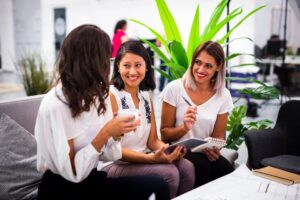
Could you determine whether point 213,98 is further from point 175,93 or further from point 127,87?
point 127,87

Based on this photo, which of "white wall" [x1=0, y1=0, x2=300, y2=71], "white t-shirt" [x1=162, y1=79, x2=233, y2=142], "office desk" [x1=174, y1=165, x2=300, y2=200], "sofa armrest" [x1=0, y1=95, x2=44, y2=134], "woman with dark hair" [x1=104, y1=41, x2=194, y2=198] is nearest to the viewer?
"office desk" [x1=174, y1=165, x2=300, y2=200]

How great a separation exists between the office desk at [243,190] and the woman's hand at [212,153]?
1.08 feet

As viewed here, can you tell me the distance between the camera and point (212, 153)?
2213 millimetres

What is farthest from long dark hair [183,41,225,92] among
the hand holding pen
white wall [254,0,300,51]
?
white wall [254,0,300,51]

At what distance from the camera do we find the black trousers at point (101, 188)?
143 cm

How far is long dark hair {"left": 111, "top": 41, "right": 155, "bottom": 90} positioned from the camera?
203cm

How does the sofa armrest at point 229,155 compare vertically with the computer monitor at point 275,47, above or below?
below

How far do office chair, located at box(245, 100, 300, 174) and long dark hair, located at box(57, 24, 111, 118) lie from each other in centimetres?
146

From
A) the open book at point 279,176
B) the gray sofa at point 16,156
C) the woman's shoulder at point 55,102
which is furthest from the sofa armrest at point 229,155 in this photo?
the woman's shoulder at point 55,102

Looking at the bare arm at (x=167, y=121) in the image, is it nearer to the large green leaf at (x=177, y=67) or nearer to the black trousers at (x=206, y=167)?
the black trousers at (x=206, y=167)

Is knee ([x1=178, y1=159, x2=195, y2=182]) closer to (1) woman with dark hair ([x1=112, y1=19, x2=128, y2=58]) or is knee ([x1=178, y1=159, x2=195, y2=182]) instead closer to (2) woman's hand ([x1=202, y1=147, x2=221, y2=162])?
(2) woman's hand ([x1=202, y1=147, x2=221, y2=162])

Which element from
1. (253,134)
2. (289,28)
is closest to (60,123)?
(253,134)

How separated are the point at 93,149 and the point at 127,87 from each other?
0.74 meters

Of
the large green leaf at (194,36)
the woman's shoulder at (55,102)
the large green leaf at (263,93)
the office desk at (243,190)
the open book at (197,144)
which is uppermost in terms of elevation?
the large green leaf at (194,36)
